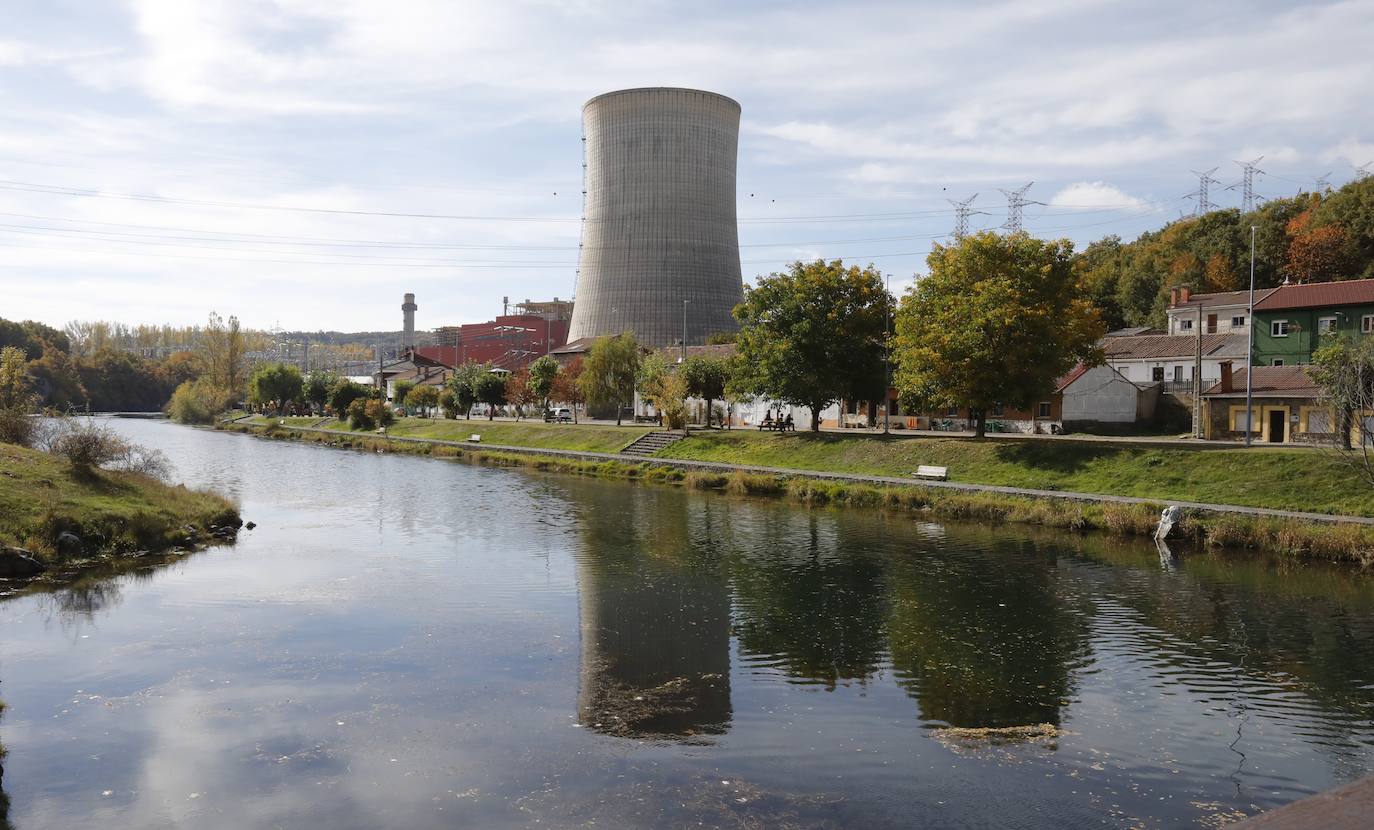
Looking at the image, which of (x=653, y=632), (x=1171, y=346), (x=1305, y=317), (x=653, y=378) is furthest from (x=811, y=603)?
(x=1171, y=346)

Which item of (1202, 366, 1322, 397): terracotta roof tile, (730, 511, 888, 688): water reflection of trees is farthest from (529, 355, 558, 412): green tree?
(1202, 366, 1322, 397): terracotta roof tile

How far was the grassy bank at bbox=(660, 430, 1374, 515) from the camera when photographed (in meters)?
24.4

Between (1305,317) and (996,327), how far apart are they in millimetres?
19469

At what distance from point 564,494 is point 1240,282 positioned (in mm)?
51789

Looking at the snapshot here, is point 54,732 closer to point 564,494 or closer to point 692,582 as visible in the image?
point 692,582

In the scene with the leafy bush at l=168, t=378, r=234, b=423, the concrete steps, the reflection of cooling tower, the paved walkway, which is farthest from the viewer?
the leafy bush at l=168, t=378, r=234, b=423

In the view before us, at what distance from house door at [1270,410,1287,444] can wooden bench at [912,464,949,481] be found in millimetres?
A: 13598

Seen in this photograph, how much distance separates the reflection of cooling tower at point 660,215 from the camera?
180ft

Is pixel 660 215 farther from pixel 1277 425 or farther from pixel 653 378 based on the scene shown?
pixel 1277 425

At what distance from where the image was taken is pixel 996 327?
1243 inches

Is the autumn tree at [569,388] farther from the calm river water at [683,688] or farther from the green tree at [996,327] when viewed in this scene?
the calm river water at [683,688]

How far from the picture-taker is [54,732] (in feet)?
34.9

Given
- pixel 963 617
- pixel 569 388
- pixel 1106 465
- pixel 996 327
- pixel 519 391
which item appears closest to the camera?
pixel 963 617

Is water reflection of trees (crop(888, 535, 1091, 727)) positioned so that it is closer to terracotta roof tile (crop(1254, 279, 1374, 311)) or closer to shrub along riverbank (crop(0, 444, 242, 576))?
shrub along riverbank (crop(0, 444, 242, 576))
